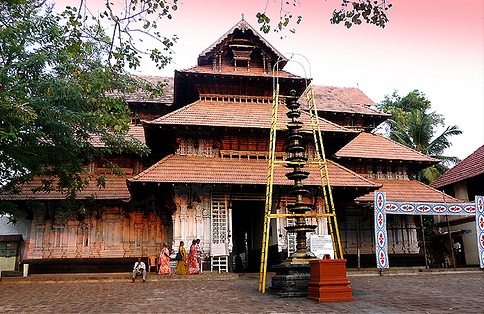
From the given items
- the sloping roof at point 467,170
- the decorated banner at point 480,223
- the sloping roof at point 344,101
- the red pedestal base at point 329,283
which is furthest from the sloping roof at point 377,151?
the red pedestal base at point 329,283

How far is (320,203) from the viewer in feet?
52.7

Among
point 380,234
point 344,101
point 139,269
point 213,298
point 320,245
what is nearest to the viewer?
point 213,298

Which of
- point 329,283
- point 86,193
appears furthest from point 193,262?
point 329,283

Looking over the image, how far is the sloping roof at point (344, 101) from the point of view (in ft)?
70.3

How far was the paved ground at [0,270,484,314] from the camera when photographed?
7.02m

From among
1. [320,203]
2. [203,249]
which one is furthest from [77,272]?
[320,203]

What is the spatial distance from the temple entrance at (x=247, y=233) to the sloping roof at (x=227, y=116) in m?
3.26

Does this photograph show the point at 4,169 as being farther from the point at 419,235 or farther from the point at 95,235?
the point at 419,235

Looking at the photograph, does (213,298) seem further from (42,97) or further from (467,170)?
(467,170)

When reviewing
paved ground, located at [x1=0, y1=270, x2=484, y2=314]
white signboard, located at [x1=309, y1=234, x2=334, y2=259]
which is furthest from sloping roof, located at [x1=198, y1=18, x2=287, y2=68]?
paved ground, located at [x1=0, y1=270, x2=484, y2=314]

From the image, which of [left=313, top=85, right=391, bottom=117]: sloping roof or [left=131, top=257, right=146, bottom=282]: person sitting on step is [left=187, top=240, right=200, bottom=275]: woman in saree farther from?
[left=313, top=85, right=391, bottom=117]: sloping roof

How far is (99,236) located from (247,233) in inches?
277

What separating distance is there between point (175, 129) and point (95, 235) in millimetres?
5341

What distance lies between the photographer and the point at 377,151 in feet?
65.2
